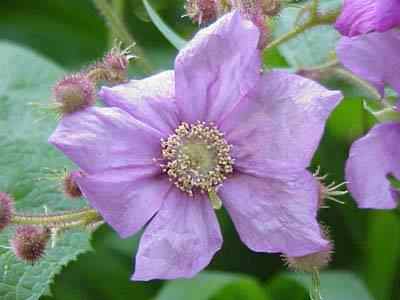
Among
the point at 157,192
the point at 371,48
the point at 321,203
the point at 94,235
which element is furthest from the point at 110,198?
the point at 94,235

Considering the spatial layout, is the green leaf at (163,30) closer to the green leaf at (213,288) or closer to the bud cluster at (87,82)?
the bud cluster at (87,82)

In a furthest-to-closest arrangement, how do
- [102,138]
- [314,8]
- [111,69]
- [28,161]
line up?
[28,161], [314,8], [111,69], [102,138]

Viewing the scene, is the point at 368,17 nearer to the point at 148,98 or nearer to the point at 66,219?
the point at 148,98

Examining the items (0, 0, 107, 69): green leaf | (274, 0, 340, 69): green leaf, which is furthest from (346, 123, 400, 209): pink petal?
(0, 0, 107, 69): green leaf

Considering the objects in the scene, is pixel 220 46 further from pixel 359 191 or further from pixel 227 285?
pixel 227 285

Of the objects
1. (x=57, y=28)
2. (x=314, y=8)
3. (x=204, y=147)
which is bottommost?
(x=57, y=28)

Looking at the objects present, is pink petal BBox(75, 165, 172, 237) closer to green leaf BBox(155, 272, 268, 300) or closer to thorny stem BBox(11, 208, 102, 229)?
thorny stem BBox(11, 208, 102, 229)

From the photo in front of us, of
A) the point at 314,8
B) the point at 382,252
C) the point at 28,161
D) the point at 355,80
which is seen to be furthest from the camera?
the point at 382,252

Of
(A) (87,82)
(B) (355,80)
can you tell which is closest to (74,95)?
(A) (87,82)

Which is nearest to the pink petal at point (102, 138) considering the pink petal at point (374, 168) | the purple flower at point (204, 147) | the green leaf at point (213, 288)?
the purple flower at point (204, 147)
